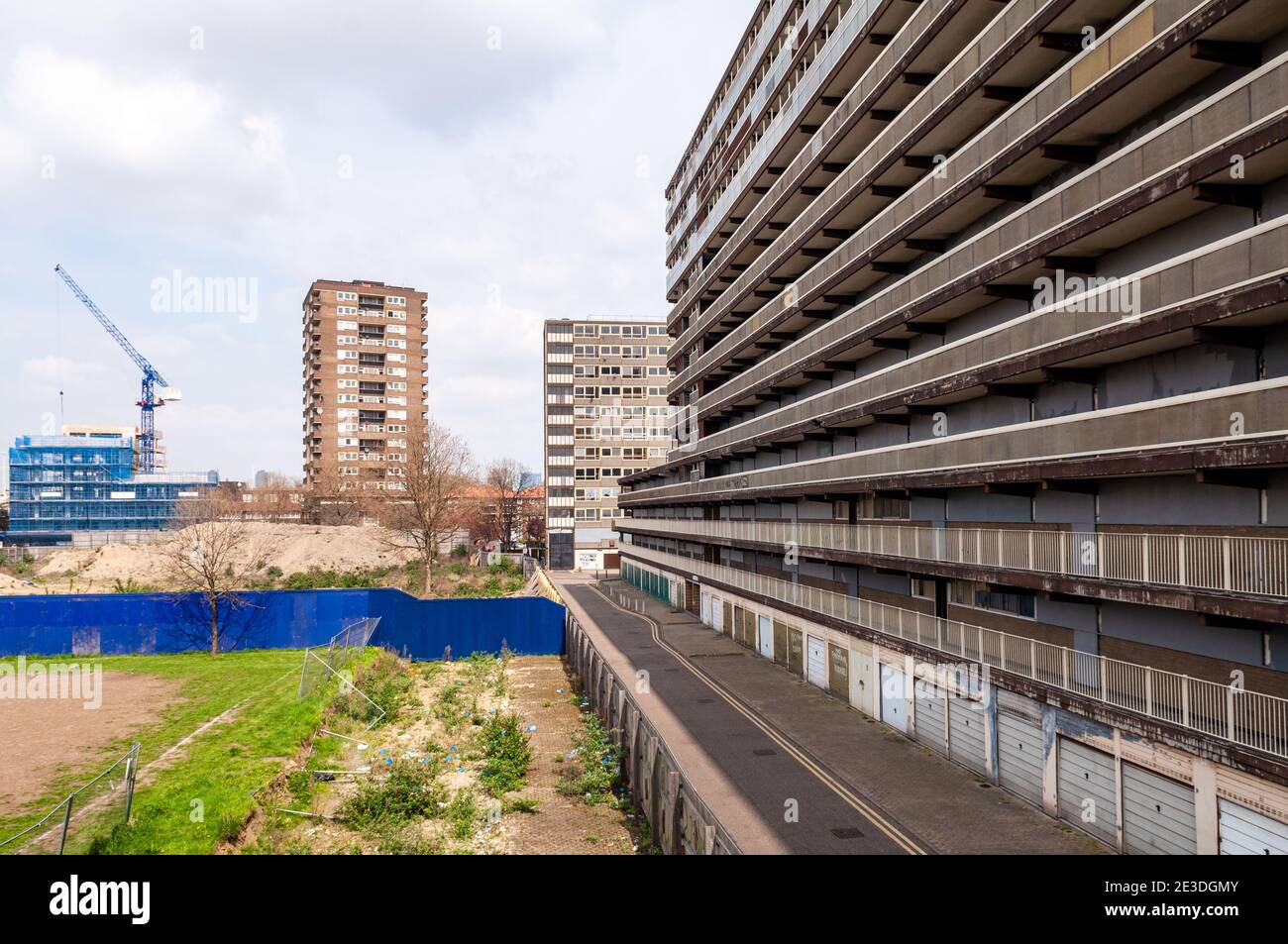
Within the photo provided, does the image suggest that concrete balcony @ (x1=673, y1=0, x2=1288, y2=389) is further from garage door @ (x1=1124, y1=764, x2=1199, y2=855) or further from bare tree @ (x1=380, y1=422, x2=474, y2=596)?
bare tree @ (x1=380, y1=422, x2=474, y2=596)

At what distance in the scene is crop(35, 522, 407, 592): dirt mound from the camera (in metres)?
58.7

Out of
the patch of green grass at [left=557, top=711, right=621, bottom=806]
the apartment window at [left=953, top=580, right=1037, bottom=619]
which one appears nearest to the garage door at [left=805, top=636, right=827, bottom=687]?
the apartment window at [left=953, top=580, right=1037, bottom=619]

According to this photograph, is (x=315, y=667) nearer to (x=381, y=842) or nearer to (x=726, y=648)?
(x=381, y=842)

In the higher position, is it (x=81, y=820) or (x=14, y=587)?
(x=14, y=587)

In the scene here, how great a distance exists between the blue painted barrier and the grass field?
3.85 m

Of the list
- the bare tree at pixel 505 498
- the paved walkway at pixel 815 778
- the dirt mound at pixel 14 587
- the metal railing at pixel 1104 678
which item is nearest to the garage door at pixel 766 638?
the paved walkway at pixel 815 778

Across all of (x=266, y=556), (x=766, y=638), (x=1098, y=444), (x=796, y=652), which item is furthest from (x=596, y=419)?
(x=1098, y=444)

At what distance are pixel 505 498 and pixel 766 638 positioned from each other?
264ft

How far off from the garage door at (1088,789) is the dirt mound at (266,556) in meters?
57.1

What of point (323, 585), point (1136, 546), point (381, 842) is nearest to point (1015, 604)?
point (1136, 546)

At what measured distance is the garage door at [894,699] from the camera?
23.7 m

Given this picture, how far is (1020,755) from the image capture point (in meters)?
18.3

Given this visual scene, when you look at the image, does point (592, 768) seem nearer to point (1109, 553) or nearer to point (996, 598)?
point (996, 598)
